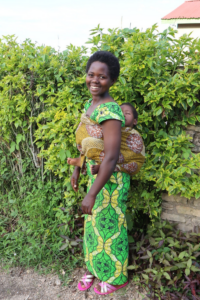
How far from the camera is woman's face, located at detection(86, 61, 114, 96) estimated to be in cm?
189

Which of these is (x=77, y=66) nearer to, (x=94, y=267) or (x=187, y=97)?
(x=187, y=97)

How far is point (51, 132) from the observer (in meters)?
2.86

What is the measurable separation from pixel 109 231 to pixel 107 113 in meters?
0.98

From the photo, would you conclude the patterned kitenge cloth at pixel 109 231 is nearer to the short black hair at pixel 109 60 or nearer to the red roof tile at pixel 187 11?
the short black hair at pixel 109 60

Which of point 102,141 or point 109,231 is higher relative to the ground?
point 102,141

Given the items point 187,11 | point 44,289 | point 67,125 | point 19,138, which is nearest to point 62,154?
point 67,125

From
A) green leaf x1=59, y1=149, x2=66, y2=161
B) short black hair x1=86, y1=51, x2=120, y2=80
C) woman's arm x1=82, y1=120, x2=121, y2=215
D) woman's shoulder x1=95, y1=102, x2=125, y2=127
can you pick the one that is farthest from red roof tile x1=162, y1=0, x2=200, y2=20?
woman's arm x1=82, y1=120, x2=121, y2=215

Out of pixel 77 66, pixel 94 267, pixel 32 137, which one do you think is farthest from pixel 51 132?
pixel 94 267

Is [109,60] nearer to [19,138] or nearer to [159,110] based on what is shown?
[159,110]

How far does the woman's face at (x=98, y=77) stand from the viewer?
189 cm

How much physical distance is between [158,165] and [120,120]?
0.92 meters

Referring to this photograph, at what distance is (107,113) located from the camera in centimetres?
185

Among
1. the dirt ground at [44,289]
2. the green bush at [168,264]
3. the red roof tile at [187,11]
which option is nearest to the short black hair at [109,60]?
the green bush at [168,264]

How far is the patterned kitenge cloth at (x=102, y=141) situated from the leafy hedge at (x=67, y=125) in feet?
1.46
